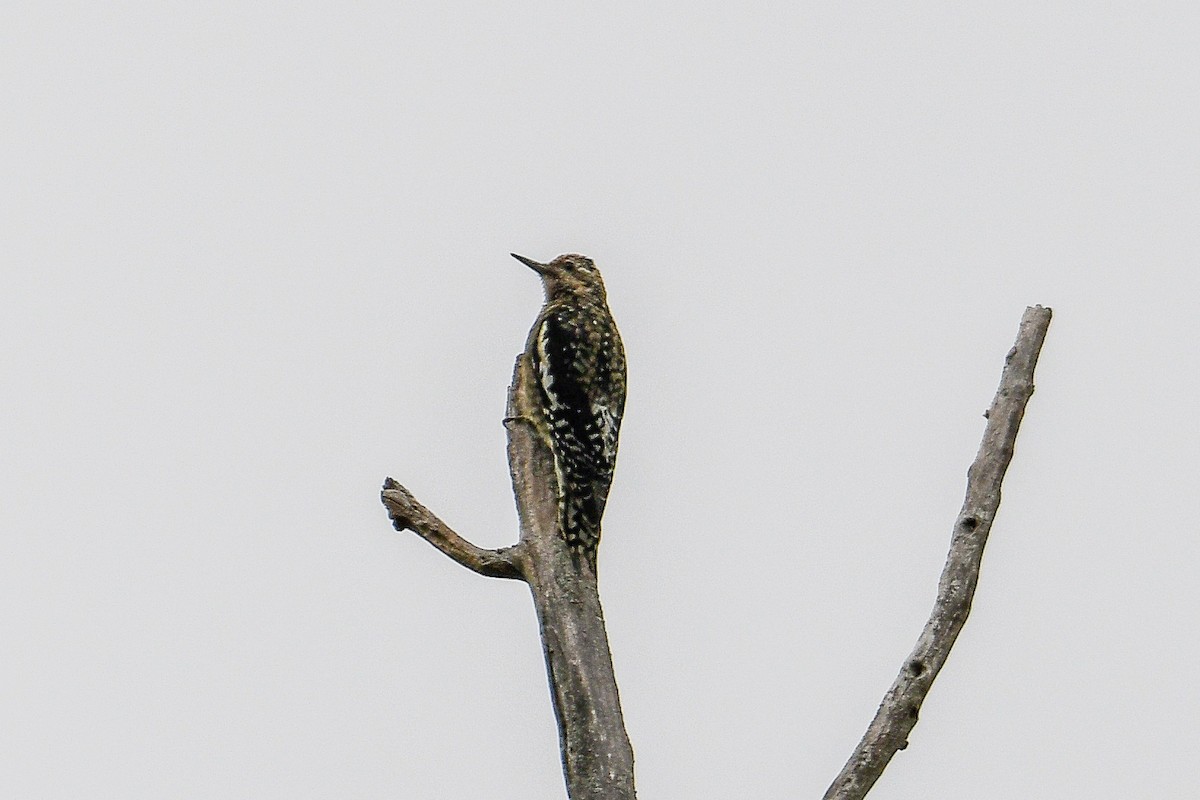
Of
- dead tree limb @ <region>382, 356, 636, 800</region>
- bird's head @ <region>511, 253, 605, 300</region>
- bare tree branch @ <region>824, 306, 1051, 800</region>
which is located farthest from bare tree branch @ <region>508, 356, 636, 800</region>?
bird's head @ <region>511, 253, 605, 300</region>

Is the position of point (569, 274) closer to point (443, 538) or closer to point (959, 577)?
point (443, 538)

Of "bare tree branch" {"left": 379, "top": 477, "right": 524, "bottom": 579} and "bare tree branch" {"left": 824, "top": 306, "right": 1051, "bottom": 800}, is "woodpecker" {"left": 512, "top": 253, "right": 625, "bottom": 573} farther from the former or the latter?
"bare tree branch" {"left": 824, "top": 306, "right": 1051, "bottom": 800}

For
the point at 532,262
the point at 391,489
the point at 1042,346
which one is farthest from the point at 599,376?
the point at 1042,346

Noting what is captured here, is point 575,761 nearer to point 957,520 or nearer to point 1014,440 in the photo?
point 957,520

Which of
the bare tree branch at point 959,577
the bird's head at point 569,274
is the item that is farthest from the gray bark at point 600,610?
the bird's head at point 569,274

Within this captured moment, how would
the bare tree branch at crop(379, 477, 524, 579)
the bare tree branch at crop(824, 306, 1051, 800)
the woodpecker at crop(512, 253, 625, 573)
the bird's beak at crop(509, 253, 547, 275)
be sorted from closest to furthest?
1. the bare tree branch at crop(824, 306, 1051, 800)
2. the bare tree branch at crop(379, 477, 524, 579)
3. the woodpecker at crop(512, 253, 625, 573)
4. the bird's beak at crop(509, 253, 547, 275)

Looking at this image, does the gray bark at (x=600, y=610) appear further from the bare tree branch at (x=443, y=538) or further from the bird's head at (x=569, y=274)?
the bird's head at (x=569, y=274)

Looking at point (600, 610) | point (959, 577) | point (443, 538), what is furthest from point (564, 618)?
point (959, 577)
